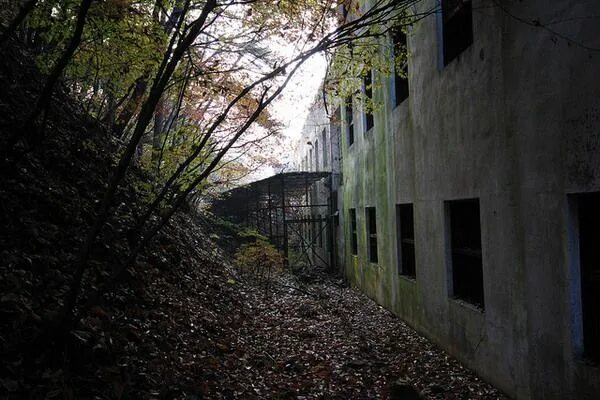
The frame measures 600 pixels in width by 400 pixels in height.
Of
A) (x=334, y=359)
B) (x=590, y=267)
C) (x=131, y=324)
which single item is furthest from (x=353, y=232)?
(x=590, y=267)

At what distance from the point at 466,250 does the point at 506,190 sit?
5.43ft

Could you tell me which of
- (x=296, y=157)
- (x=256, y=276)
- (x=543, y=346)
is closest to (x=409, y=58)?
(x=543, y=346)

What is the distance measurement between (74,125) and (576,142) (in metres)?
7.65

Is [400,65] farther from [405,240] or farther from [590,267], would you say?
[590,267]

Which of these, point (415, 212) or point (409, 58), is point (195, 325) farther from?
point (409, 58)

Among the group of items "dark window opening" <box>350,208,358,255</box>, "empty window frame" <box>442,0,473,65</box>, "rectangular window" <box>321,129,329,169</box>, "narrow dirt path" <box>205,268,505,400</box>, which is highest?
"rectangular window" <box>321,129,329,169</box>

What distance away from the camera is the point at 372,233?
→ 12.5 meters

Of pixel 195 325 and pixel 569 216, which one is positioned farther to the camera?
pixel 195 325

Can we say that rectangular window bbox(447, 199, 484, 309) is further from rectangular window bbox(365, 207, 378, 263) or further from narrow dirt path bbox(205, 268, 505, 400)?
rectangular window bbox(365, 207, 378, 263)

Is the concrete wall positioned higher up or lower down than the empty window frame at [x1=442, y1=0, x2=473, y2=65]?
lower down

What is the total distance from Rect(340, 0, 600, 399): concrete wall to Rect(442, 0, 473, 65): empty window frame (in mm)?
171

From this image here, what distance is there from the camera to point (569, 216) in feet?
12.8

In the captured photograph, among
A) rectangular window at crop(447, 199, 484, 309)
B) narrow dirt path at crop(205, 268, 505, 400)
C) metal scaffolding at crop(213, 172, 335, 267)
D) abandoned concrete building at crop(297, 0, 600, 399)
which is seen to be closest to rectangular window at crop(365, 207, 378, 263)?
narrow dirt path at crop(205, 268, 505, 400)

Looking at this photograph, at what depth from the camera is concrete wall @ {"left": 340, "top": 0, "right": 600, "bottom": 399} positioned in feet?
12.5
